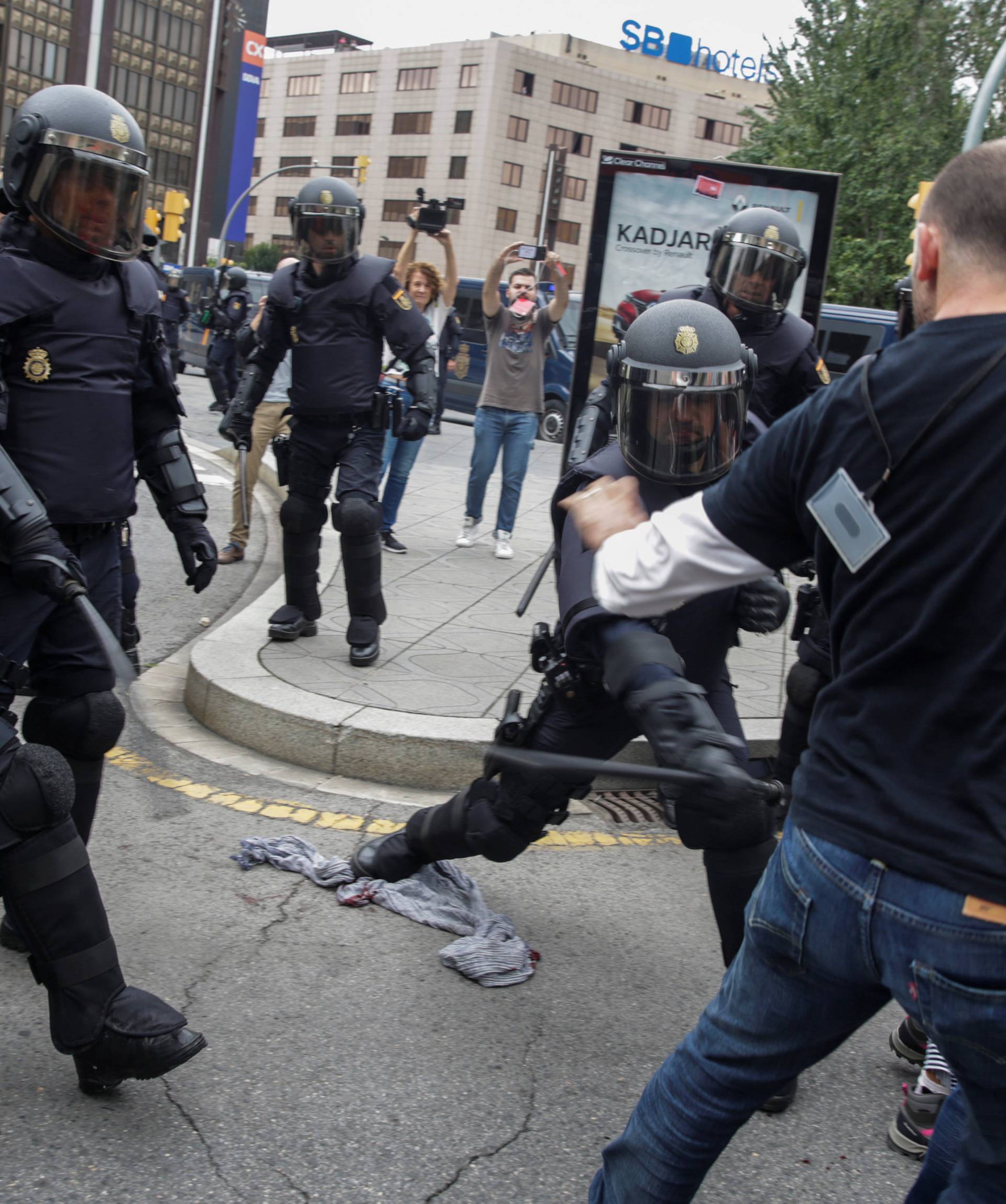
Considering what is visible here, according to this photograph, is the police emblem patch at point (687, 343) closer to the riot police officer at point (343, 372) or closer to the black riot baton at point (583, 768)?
the black riot baton at point (583, 768)

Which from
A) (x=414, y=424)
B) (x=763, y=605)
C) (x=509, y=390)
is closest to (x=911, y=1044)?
(x=763, y=605)

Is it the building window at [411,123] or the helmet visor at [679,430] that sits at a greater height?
the building window at [411,123]

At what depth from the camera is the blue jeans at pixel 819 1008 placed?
144cm

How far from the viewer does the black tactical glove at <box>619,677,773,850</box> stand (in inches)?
72.8

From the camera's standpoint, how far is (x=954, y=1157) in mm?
1796

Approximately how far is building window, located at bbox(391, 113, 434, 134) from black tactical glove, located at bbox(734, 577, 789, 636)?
7399cm

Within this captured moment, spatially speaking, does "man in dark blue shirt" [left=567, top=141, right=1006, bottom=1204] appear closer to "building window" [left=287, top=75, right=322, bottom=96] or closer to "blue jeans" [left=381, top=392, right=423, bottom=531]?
"blue jeans" [left=381, top=392, right=423, bottom=531]

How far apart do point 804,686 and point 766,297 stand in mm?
1429

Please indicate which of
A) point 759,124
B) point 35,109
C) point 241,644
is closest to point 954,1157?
point 35,109

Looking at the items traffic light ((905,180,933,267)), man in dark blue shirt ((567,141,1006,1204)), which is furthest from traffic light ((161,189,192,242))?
man in dark blue shirt ((567,141,1006,1204))

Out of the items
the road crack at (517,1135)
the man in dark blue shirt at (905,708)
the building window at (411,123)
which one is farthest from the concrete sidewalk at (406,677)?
the building window at (411,123)

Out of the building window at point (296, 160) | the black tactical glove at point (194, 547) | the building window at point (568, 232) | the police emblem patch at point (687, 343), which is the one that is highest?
the building window at point (296, 160)

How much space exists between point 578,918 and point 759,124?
2524 cm

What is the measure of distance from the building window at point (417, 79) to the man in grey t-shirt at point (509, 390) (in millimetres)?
68397
